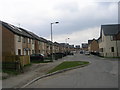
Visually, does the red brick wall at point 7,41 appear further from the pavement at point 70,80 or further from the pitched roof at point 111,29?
the pitched roof at point 111,29

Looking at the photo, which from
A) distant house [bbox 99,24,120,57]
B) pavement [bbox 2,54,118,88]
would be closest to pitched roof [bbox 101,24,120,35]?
distant house [bbox 99,24,120,57]

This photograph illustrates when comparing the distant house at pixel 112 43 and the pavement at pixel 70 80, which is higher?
the distant house at pixel 112 43

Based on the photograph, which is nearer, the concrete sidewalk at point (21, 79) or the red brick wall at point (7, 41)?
the concrete sidewalk at point (21, 79)

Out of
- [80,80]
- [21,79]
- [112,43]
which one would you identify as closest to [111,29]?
[112,43]

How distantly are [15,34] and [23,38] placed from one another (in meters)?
5.17

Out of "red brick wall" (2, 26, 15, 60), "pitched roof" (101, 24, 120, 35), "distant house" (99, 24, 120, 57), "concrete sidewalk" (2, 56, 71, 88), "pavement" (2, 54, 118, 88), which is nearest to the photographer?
"pavement" (2, 54, 118, 88)

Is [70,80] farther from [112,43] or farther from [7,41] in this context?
[112,43]

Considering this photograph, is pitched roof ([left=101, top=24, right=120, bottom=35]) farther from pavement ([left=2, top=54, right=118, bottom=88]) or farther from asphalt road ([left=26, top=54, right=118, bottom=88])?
asphalt road ([left=26, top=54, right=118, bottom=88])

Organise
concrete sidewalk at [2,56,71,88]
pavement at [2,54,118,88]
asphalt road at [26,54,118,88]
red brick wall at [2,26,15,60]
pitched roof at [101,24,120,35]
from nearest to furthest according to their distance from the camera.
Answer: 1. asphalt road at [26,54,118,88]
2. pavement at [2,54,118,88]
3. concrete sidewalk at [2,56,71,88]
4. red brick wall at [2,26,15,60]
5. pitched roof at [101,24,120,35]

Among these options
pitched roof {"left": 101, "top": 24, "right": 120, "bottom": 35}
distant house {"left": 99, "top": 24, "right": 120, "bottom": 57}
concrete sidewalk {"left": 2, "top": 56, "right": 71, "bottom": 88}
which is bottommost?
concrete sidewalk {"left": 2, "top": 56, "right": 71, "bottom": 88}

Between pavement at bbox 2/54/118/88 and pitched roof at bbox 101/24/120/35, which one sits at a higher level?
pitched roof at bbox 101/24/120/35

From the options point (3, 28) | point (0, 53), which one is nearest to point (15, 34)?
point (3, 28)

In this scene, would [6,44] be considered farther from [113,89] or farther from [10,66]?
[113,89]

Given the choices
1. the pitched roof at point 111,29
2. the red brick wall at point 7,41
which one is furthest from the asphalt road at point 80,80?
the pitched roof at point 111,29
